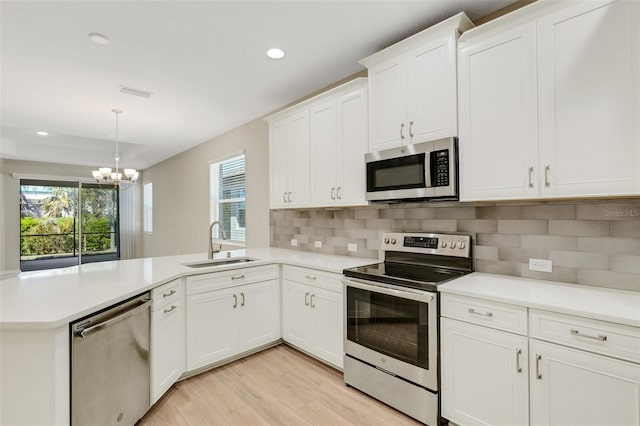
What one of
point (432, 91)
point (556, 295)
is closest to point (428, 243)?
point (556, 295)

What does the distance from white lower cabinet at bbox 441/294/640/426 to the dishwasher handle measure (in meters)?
1.88

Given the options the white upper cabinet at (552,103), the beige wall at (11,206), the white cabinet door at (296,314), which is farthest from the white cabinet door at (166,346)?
the beige wall at (11,206)

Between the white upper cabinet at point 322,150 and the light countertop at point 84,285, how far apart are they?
68 centimetres

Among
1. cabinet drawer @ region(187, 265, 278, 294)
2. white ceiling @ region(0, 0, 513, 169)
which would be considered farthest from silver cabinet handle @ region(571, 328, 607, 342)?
cabinet drawer @ region(187, 265, 278, 294)

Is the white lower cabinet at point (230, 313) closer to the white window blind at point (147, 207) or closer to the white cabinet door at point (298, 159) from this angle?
the white cabinet door at point (298, 159)

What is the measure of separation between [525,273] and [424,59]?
163 centimetres

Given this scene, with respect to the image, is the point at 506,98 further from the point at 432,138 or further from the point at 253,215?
the point at 253,215

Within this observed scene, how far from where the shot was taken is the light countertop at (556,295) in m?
1.36

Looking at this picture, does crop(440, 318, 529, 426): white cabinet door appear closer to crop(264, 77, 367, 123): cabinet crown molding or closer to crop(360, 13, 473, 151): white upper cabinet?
crop(360, 13, 473, 151): white upper cabinet

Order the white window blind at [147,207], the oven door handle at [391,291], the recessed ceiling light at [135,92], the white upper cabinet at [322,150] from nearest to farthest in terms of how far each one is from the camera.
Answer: the oven door handle at [391,291]
the white upper cabinet at [322,150]
the recessed ceiling light at [135,92]
the white window blind at [147,207]

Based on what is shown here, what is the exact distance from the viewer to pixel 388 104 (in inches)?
94.3

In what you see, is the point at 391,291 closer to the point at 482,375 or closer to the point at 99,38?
the point at 482,375

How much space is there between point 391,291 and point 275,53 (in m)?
2.19

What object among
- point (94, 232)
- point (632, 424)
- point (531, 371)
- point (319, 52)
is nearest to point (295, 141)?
point (319, 52)
